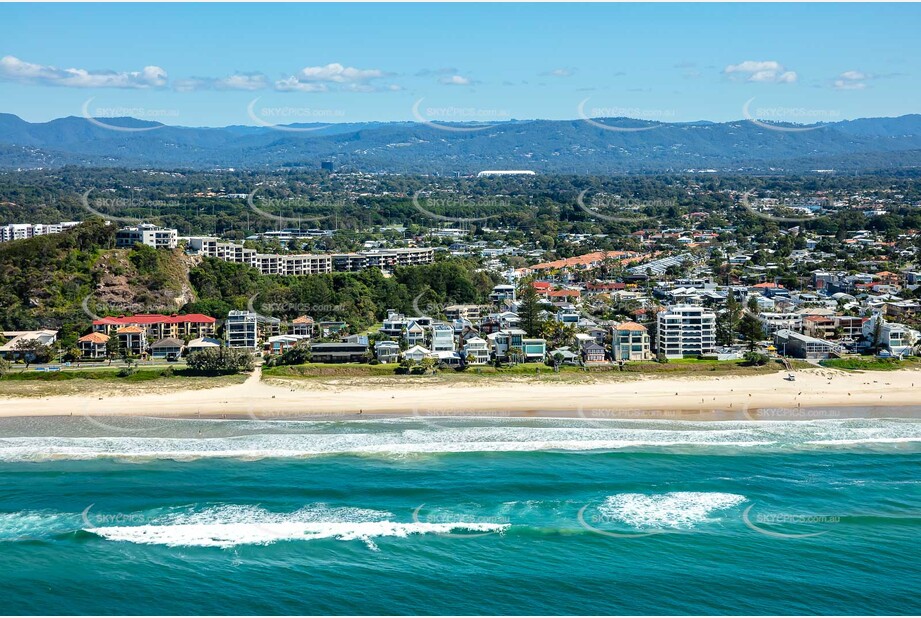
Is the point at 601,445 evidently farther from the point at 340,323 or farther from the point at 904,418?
the point at 340,323

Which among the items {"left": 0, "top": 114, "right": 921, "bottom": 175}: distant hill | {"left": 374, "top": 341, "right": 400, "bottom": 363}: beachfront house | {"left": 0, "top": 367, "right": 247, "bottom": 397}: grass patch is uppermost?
{"left": 0, "top": 114, "right": 921, "bottom": 175}: distant hill

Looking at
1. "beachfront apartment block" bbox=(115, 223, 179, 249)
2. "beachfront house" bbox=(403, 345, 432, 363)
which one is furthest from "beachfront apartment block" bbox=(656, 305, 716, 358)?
"beachfront apartment block" bbox=(115, 223, 179, 249)

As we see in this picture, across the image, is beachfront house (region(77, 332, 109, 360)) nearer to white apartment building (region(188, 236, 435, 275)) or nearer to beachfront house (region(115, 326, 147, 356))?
beachfront house (region(115, 326, 147, 356))

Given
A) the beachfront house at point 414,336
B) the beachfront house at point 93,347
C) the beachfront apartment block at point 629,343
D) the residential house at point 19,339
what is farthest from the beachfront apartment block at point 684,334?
the residential house at point 19,339

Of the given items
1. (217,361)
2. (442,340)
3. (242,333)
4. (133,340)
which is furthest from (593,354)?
(133,340)

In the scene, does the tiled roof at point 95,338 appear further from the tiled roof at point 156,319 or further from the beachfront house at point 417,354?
the beachfront house at point 417,354
